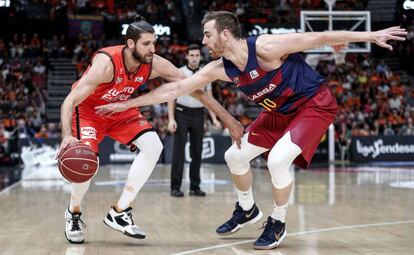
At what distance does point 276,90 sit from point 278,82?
8 cm

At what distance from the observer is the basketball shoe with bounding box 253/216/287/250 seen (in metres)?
5.42

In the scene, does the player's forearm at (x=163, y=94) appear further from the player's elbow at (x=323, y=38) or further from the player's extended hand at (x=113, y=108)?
the player's elbow at (x=323, y=38)

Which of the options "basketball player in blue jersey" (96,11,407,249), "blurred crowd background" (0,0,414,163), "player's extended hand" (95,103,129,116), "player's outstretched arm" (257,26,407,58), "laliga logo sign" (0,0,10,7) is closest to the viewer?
"player's outstretched arm" (257,26,407,58)

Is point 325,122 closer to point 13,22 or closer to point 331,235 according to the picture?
point 331,235

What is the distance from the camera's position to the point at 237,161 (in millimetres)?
5996

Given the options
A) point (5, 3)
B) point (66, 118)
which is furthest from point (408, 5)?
point (66, 118)

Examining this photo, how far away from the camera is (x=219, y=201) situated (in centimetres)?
892

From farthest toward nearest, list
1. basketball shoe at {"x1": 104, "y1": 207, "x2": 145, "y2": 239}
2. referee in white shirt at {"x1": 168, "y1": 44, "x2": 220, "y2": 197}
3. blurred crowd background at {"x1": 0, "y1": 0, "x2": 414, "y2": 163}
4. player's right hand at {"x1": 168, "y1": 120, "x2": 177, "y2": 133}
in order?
1. blurred crowd background at {"x1": 0, "y1": 0, "x2": 414, "y2": 163}
2. referee in white shirt at {"x1": 168, "y1": 44, "x2": 220, "y2": 197}
3. player's right hand at {"x1": 168, "y1": 120, "x2": 177, "y2": 133}
4. basketball shoe at {"x1": 104, "y1": 207, "x2": 145, "y2": 239}

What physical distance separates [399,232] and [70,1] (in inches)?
858

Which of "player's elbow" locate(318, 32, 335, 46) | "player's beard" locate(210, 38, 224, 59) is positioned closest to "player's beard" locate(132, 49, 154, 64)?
"player's beard" locate(210, 38, 224, 59)

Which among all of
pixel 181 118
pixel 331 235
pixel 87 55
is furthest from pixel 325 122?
pixel 87 55

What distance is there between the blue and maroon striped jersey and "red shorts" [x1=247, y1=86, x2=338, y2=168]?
0.08 meters

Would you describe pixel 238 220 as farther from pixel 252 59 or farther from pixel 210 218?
pixel 252 59

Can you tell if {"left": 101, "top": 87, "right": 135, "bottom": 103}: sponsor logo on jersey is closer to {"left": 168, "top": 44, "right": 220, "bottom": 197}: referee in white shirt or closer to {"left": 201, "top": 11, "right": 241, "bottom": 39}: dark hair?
{"left": 201, "top": 11, "right": 241, "bottom": 39}: dark hair
